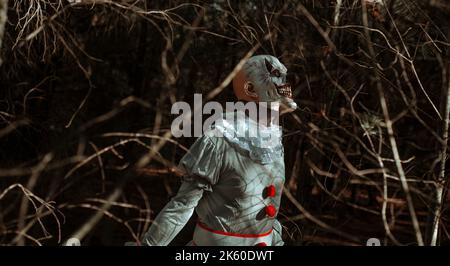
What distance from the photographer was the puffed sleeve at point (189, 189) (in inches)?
88.5

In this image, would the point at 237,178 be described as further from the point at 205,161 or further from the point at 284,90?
the point at 284,90

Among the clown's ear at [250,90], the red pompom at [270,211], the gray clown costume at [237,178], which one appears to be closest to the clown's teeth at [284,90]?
the gray clown costume at [237,178]

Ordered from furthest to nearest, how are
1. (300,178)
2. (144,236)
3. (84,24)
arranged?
(84,24), (300,178), (144,236)

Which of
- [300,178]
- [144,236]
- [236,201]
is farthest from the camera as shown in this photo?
[300,178]

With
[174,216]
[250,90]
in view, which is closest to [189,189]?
[174,216]

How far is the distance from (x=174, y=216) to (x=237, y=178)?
30cm

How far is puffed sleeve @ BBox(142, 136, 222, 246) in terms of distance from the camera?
88.5 inches

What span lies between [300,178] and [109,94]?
19.1ft

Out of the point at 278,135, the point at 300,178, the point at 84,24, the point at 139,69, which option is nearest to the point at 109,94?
the point at 139,69

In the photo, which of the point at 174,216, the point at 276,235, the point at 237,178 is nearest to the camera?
the point at 174,216

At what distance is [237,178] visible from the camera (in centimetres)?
239

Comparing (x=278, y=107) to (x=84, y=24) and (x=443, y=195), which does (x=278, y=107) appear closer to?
(x=443, y=195)

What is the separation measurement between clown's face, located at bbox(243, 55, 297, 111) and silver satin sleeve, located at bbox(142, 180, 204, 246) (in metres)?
0.47

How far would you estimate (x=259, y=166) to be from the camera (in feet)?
8.00
